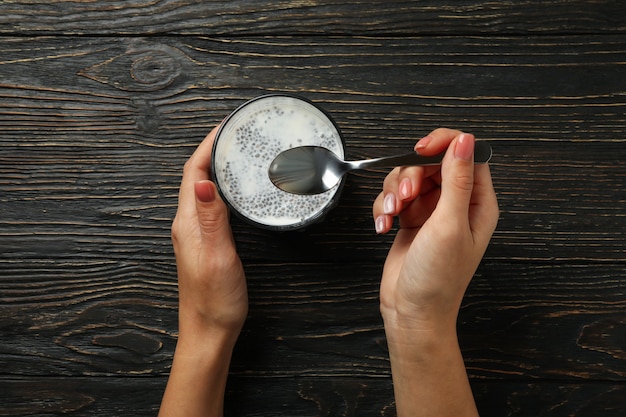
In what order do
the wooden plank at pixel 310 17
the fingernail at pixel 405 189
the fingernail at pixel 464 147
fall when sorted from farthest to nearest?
the wooden plank at pixel 310 17 < the fingernail at pixel 405 189 < the fingernail at pixel 464 147

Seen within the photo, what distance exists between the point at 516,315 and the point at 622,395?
0.71 ft

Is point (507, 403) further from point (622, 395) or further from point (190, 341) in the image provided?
point (190, 341)

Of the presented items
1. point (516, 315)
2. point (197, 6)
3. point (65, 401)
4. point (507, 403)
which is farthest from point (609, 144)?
point (65, 401)

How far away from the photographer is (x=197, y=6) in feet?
3.31

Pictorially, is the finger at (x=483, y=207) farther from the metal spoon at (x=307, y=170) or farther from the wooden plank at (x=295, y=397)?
the wooden plank at (x=295, y=397)

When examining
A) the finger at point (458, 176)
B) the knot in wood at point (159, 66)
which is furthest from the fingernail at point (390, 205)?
the knot in wood at point (159, 66)

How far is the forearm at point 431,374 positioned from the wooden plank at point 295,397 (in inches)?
5.0

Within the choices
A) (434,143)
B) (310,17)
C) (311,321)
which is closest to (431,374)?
(311,321)

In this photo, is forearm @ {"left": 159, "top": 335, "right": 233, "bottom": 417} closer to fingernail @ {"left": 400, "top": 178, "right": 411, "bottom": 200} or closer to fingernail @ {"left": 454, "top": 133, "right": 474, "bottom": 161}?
fingernail @ {"left": 400, "top": 178, "right": 411, "bottom": 200}

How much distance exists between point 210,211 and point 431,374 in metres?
0.40

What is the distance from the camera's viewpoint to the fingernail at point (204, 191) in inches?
34.4

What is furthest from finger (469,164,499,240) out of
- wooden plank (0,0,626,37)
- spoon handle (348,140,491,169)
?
wooden plank (0,0,626,37)

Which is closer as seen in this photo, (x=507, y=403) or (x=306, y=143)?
(x=306, y=143)

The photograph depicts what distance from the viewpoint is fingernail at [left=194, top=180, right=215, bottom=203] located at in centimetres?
88
